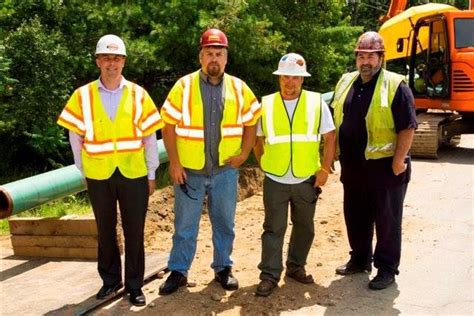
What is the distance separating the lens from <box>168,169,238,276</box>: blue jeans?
5004mm

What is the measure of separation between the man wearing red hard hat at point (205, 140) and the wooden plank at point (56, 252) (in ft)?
3.60

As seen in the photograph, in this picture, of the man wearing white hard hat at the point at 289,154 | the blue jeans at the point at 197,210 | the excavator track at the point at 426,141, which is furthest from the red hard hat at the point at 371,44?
the excavator track at the point at 426,141

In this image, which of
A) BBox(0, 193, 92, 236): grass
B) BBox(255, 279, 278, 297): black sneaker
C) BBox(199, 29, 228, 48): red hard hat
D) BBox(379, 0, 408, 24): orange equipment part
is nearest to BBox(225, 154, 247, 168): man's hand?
BBox(199, 29, 228, 48): red hard hat

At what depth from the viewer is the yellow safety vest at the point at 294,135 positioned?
16.1 ft

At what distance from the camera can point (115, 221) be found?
4797 millimetres

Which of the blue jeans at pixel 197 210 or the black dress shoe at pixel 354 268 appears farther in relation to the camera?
the black dress shoe at pixel 354 268

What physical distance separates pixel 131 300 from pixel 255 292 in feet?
3.32

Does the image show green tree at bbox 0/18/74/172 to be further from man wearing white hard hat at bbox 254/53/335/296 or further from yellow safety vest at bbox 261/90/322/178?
yellow safety vest at bbox 261/90/322/178

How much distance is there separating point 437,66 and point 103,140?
31.6 feet

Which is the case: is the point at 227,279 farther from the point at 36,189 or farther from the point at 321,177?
the point at 36,189

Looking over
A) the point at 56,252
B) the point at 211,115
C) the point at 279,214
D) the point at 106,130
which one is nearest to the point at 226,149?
the point at 211,115

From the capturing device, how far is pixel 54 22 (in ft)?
34.0

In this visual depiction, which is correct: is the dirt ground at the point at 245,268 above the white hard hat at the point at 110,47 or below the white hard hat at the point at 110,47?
below

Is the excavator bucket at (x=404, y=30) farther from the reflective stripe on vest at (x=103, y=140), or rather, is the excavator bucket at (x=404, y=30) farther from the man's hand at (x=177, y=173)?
the reflective stripe on vest at (x=103, y=140)
